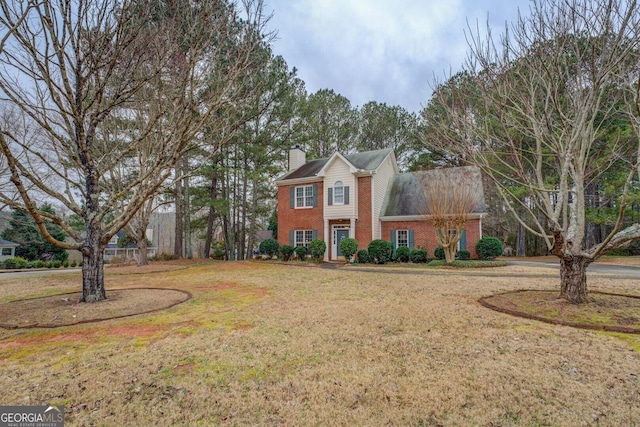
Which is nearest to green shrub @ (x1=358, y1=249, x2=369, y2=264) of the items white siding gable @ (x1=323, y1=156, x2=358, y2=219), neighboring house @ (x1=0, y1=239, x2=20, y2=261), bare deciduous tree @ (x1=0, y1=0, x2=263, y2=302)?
white siding gable @ (x1=323, y1=156, x2=358, y2=219)

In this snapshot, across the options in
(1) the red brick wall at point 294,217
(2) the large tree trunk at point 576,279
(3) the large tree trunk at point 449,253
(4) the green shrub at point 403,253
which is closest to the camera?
(2) the large tree trunk at point 576,279

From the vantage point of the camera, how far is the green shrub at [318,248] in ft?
59.8

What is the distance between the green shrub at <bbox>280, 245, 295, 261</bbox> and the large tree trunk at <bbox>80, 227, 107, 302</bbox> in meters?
12.0

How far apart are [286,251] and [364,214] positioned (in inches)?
199

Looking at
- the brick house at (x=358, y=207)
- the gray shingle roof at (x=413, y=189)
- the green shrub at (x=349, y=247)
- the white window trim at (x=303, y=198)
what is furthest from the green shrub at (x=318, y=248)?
the gray shingle roof at (x=413, y=189)

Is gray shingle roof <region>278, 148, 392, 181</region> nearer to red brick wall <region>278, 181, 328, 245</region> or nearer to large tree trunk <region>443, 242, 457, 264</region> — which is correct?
red brick wall <region>278, 181, 328, 245</region>

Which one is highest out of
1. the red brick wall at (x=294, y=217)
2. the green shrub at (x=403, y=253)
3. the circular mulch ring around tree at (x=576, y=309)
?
the red brick wall at (x=294, y=217)

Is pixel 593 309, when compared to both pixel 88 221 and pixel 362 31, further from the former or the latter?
pixel 362 31

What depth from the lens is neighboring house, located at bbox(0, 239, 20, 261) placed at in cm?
2905

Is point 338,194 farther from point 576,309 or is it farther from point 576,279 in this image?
point 576,309

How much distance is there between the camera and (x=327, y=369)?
3605mm

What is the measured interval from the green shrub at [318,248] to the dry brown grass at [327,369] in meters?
12.0

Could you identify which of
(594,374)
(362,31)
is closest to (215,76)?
(362,31)

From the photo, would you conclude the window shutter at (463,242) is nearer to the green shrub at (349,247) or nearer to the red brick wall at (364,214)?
the red brick wall at (364,214)
